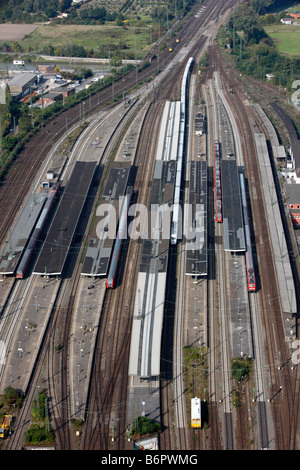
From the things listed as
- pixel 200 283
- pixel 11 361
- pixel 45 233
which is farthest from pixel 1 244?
pixel 200 283

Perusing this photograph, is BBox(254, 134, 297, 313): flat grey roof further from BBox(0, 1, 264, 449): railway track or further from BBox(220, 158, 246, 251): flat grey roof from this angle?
BBox(0, 1, 264, 449): railway track

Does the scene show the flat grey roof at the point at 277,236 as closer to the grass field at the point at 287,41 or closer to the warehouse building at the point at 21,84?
the warehouse building at the point at 21,84

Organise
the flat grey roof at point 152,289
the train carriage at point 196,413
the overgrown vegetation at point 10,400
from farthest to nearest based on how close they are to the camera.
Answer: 1. the flat grey roof at point 152,289
2. the overgrown vegetation at point 10,400
3. the train carriage at point 196,413

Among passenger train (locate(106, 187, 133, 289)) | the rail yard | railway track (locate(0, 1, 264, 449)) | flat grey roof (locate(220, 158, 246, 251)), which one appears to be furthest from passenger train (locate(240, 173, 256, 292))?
passenger train (locate(106, 187, 133, 289))

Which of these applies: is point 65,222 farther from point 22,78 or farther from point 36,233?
point 22,78

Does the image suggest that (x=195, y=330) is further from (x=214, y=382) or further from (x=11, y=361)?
(x=11, y=361)

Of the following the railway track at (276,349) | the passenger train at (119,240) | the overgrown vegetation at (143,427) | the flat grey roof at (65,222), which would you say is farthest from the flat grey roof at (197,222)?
the overgrown vegetation at (143,427)
